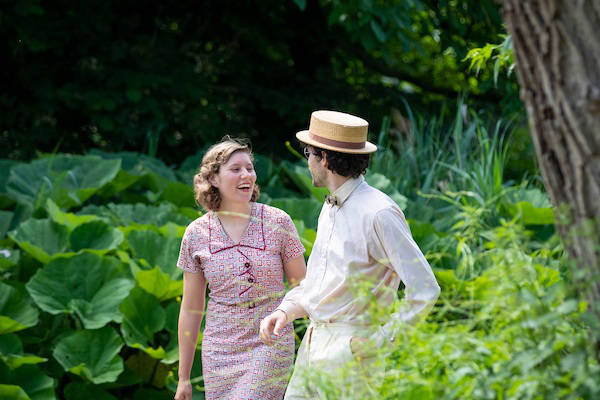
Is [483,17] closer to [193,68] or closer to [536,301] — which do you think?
[193,68]

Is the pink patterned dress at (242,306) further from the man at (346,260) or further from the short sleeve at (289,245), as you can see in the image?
the man at (346,260)

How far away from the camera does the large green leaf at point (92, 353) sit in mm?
4012

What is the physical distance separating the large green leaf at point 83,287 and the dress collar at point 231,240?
1.35 meters

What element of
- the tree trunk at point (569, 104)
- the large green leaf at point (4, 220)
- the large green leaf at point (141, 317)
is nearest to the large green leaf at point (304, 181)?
the large green leaf at point (141, 317)

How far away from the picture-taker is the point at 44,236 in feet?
15.3

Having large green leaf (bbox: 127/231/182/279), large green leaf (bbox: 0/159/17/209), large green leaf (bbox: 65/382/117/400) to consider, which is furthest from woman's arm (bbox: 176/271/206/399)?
large green leaf (bbox: 0/159/17/209)

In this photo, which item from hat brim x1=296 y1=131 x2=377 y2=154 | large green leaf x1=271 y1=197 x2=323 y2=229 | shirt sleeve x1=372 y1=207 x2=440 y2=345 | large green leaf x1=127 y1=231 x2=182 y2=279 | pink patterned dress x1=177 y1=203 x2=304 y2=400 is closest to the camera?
shirt sleeve x1=372 y1=207 x2=440 y2=345

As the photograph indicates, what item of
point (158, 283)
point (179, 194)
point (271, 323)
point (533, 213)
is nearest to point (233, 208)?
point (271, 323)

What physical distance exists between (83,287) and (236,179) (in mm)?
1702

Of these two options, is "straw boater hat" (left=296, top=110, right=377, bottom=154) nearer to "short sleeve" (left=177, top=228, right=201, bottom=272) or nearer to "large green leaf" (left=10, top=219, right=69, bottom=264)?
"short sleeve" (left=177, top=228, right=201, bottom=272)

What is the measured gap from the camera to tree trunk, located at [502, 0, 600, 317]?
149cm

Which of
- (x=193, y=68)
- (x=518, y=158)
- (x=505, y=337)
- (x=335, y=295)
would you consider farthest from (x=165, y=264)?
(x=518, y=158)

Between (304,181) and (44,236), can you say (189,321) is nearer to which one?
(44,236)

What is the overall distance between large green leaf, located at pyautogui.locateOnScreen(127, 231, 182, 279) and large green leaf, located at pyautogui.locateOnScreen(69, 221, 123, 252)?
0.11 m
